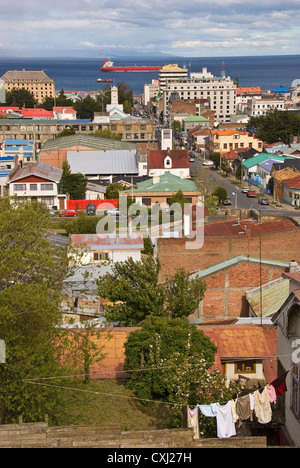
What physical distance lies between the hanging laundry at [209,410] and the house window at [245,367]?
4036 mm

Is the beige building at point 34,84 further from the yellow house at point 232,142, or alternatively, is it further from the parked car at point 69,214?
the parked car at point 69,214

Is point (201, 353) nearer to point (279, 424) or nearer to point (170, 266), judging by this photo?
point (279, 424)

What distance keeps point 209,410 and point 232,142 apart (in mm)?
50954

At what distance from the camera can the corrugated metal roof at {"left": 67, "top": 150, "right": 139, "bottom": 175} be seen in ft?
152

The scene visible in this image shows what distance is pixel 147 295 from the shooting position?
1734 centimetres

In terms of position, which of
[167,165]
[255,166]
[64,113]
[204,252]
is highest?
[204,252]

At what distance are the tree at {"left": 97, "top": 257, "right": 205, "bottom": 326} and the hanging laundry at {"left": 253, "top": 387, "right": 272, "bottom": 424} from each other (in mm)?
6289

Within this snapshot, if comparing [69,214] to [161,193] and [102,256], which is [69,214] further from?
[102,256]

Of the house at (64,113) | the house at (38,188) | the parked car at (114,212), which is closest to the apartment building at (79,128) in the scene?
the house at (64,113)

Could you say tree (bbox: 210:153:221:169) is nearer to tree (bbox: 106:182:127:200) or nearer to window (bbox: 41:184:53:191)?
tree (bbox: 106:182:127:200)

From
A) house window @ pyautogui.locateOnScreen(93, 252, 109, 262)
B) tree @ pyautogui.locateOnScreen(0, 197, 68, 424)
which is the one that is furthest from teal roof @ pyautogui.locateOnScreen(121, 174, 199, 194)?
tree @ pyautogui.locateOnScreen(0, 197, 68, 424)

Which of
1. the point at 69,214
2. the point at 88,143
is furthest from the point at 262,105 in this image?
the point at 69,214

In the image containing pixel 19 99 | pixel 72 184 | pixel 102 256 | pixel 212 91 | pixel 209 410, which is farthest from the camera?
pixel 212 91
